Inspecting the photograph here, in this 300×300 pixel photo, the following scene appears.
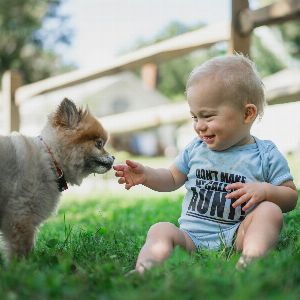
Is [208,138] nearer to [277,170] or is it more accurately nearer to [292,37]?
[277,170]

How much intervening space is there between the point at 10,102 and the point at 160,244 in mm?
6403

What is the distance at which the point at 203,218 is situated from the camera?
2.98 meters

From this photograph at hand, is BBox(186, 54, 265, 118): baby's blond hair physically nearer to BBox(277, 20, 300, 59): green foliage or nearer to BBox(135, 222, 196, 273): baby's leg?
BBox(135, 222, 196, 273): baby's leg

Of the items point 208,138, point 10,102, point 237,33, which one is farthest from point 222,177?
point 10,102

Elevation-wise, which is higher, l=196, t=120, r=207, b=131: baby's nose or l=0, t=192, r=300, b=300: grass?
l=196, t=120, r=207, b=131: baby's nose

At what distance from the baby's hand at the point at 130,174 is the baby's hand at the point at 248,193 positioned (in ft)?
2.03

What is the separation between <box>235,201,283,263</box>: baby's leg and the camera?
2520 mm

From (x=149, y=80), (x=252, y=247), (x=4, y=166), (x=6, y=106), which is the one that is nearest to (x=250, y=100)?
(x=252, y=247)

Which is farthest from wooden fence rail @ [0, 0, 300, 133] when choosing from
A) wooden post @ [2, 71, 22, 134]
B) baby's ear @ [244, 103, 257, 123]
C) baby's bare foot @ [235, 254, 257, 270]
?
baby's bare foot @ [235, 254, 257, 270]

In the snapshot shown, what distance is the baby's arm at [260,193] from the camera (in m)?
2.72

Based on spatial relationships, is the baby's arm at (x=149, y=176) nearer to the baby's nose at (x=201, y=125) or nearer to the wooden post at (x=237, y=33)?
the baby's nose at (x=201, y=125)

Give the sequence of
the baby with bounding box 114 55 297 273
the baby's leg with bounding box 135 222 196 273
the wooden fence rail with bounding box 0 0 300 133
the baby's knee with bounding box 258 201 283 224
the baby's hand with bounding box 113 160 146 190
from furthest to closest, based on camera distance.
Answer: the wooden fence rail with bounding box 0 0 300 133
the baby's hand with bounding box 113 160 146 190
the baby with bounding box 114 55 297 273
the baby's knee with bounding box 258 201 283 224
the baby's leg with bounding box 135 222 196 273

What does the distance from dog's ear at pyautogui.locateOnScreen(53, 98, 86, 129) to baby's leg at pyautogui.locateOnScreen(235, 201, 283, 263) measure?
53.1 inches

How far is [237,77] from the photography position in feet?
9.75
